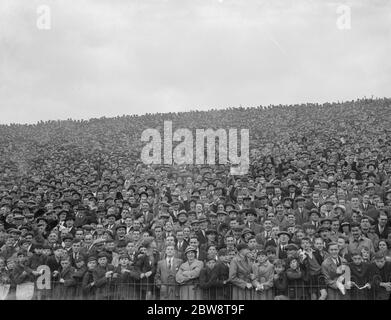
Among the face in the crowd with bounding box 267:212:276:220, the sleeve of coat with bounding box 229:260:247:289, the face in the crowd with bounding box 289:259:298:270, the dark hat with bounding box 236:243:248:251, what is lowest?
the sleeve of coat with bounding box 229:260:247:289

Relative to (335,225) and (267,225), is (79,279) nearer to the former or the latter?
(267,225)

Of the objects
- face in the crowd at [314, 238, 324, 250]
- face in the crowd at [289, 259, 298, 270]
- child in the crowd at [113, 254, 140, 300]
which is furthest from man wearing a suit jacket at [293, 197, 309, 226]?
child in the crowd at [113, 254, 140, 300]

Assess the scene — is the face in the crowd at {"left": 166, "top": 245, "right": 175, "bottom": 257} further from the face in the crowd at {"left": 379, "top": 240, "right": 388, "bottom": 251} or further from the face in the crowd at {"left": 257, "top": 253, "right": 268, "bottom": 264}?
the face in the crowd at {"left": 379, "top": 240, "right": 388, "bottom": 251}

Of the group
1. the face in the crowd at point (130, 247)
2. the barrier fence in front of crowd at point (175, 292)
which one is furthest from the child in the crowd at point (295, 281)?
the face in the crowd at point (130, 247)

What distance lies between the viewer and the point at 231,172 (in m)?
19.1

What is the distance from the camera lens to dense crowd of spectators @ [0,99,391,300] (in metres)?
9.40

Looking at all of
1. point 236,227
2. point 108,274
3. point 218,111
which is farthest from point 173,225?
point 218,111

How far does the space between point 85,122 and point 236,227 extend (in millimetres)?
25041

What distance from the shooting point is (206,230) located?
1117cm

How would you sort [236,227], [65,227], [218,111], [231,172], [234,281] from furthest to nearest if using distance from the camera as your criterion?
[218,111], [231,172], [65,227], [236,227], [234,281]

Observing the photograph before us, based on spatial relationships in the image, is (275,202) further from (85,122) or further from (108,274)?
(85,122)

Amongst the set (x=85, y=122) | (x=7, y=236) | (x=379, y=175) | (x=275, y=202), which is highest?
(x=85, y=122)

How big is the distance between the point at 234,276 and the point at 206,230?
1.87m

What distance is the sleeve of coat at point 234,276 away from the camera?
368 inches
